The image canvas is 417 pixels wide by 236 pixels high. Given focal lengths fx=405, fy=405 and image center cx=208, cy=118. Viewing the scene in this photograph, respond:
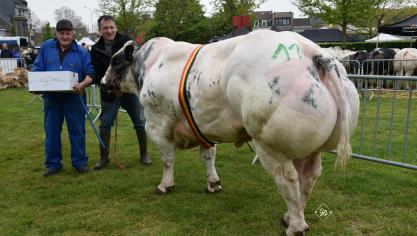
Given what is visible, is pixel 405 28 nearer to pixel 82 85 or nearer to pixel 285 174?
pixel 82 85

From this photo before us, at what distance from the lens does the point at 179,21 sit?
1582 inches

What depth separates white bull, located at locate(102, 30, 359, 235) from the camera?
289cm

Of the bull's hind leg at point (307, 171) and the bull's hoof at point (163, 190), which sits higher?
the bull's hind leg at point (307, 171)

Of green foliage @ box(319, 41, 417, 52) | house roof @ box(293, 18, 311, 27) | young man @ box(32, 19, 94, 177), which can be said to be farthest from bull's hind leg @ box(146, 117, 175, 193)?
house roof @ box(293, 18, 311, 27)

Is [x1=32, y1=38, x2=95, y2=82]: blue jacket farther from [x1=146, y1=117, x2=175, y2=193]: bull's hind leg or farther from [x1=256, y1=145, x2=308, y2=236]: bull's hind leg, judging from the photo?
[x1=256, y1=145, x2=308, y2=236]: bull's hind leg

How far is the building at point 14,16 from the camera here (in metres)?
64.2

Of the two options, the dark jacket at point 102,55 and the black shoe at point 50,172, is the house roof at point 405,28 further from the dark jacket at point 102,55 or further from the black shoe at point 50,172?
the black shoe at point 50,172

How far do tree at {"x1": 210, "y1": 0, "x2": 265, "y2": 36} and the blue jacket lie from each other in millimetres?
31554

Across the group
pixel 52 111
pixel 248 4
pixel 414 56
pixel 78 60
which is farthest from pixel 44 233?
pixel 248 4

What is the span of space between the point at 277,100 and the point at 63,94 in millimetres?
3620

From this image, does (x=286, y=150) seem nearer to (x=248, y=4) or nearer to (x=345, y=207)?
(x=345, y=207)

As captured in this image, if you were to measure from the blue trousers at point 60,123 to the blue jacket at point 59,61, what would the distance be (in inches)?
13.8

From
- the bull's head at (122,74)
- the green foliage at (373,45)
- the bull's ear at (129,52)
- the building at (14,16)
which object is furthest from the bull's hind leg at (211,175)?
the building at (14,16)

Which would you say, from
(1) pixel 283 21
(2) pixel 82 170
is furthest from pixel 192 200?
(1) pixel 283 21
